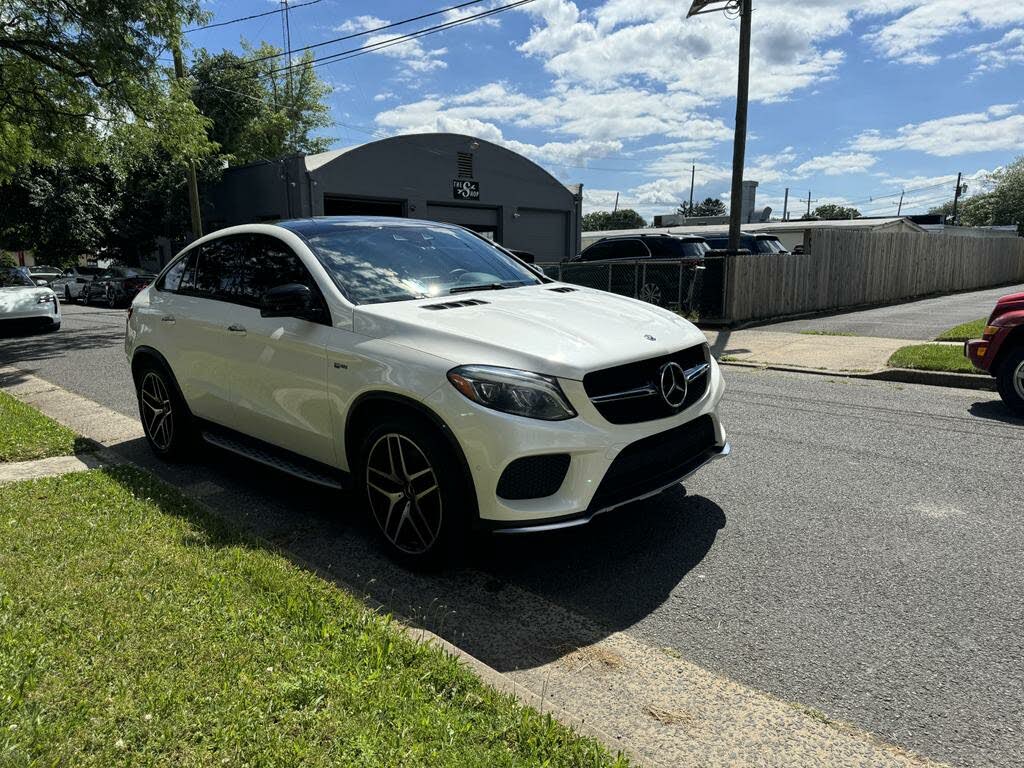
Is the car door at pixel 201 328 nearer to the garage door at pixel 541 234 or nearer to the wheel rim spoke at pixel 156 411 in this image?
the wheel rim spoke at pixel 156 411

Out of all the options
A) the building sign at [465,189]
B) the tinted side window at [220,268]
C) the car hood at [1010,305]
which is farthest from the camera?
the building sign at [465,189]

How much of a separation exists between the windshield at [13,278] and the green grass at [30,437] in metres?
10.3

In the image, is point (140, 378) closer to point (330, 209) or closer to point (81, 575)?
point (81, 575)

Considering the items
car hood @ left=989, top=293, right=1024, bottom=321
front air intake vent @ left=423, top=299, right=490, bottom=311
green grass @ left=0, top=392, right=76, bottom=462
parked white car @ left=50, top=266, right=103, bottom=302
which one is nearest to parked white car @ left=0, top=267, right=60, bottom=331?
green grass @ left=0, top=392, right=76, bottom=462

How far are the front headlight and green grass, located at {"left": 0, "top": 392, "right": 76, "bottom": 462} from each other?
406 centimetres

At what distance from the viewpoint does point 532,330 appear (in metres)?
3.58

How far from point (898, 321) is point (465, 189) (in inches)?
770

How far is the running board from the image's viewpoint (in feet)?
13.6

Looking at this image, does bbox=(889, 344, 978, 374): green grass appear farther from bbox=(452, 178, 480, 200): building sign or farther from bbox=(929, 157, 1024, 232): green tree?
bbox=(929, 157, 1024, 232): green tree

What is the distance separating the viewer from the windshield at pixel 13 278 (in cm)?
1535

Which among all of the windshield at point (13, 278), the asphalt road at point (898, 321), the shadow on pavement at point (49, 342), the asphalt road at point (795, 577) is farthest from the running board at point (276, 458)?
the windshield at point (13, 278)

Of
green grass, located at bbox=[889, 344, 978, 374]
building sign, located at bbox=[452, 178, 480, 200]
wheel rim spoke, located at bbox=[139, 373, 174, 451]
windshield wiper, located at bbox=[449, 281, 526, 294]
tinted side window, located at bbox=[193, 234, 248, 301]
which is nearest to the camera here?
windshield wiper, located at bbox=[449, 281, 526, 294]

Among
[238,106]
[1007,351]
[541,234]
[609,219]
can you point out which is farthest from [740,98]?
[609,219]

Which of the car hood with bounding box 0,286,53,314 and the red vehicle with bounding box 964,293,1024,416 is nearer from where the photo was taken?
the red vehicle with bounding box 964,293,1024,416
